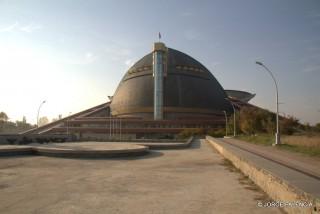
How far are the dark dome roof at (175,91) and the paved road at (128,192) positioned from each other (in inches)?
3252

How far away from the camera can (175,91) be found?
329 ft

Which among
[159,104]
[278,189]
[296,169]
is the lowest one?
[296,169]

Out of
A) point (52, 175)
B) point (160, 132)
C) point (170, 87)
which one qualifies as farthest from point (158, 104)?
point (52, 175)

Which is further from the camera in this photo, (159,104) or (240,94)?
(240,94)

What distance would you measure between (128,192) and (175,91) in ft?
296

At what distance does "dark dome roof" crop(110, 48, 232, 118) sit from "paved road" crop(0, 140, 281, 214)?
271 ft

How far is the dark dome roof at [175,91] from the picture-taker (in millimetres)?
99250

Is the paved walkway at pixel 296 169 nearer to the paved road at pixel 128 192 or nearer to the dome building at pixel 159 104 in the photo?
the paved road at pixel 128 192

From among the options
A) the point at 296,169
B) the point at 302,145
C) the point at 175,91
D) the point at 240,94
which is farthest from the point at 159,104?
the point at 296,169

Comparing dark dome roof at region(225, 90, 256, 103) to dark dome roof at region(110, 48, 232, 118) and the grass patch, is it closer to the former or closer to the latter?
dark dome roof at region(110, 48, 232, 118)

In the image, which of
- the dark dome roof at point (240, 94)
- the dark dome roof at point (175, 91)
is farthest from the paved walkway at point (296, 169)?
the dark dome roof at point (240, 94)

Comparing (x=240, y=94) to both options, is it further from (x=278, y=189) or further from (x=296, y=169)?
(x=278, y=189)

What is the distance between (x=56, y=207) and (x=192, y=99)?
306 feet

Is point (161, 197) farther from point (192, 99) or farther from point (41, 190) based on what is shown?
point (192, 99)
